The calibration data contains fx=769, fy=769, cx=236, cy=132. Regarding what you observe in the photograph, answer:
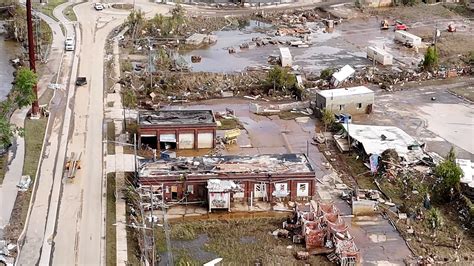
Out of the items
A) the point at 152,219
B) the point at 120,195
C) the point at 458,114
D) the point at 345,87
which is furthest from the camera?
the point at 345,87

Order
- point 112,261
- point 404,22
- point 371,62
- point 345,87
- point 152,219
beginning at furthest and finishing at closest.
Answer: point 404,22 < point 371,62 < point 345,87 < point 152,219 < point 112,261

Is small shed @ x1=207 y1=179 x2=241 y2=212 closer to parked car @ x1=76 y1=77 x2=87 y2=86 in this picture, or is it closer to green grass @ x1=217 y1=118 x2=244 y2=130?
green grass @ x1=217 y1=118 x2=244 y2=130

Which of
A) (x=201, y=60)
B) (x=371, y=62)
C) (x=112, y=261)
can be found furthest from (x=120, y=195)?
(x=371, y=62)

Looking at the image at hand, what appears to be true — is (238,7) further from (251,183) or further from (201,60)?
(251,183)

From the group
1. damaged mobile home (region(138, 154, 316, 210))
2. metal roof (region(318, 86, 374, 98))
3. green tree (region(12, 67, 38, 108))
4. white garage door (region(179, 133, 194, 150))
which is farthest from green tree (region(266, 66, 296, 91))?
green tree (region(12, 67, 38, 108))

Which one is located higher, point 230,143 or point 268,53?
point 268,53

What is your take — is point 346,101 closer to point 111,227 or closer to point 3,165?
point 111,227

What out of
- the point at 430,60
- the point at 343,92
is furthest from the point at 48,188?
the point at 430,60
